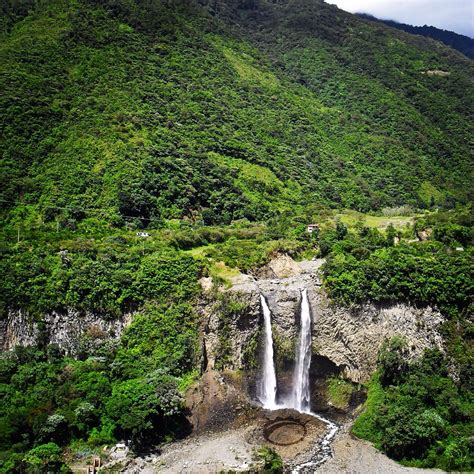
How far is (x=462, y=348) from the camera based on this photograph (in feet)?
129

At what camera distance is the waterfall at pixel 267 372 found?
40500 millimetres

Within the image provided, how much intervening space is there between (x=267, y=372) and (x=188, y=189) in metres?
31.3

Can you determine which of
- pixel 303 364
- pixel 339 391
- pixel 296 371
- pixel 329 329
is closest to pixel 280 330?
pixel 303 364

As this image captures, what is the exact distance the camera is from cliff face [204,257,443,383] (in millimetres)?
40156

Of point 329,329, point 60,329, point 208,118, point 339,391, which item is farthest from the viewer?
point 208,118

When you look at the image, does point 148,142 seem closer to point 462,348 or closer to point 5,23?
point 5,23

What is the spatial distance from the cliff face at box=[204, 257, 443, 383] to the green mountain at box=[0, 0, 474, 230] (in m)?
22.5

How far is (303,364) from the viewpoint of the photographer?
41625 millimetres

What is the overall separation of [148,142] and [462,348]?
46.4 meters

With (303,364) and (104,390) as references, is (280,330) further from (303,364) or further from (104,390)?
(104,390)

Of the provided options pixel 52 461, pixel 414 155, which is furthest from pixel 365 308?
pixel 414 155

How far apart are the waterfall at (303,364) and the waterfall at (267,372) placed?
5.56ft

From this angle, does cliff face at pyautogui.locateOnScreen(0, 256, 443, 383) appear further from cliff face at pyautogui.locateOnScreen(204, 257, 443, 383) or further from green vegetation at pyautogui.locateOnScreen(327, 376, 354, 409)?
green vegetation at pyautogui.locateOnScreen(327, 376, 354, 409)

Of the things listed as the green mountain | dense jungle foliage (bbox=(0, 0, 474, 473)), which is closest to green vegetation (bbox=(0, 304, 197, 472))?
dense jungle foliage (bbox=(0, 0, 474, 473))
